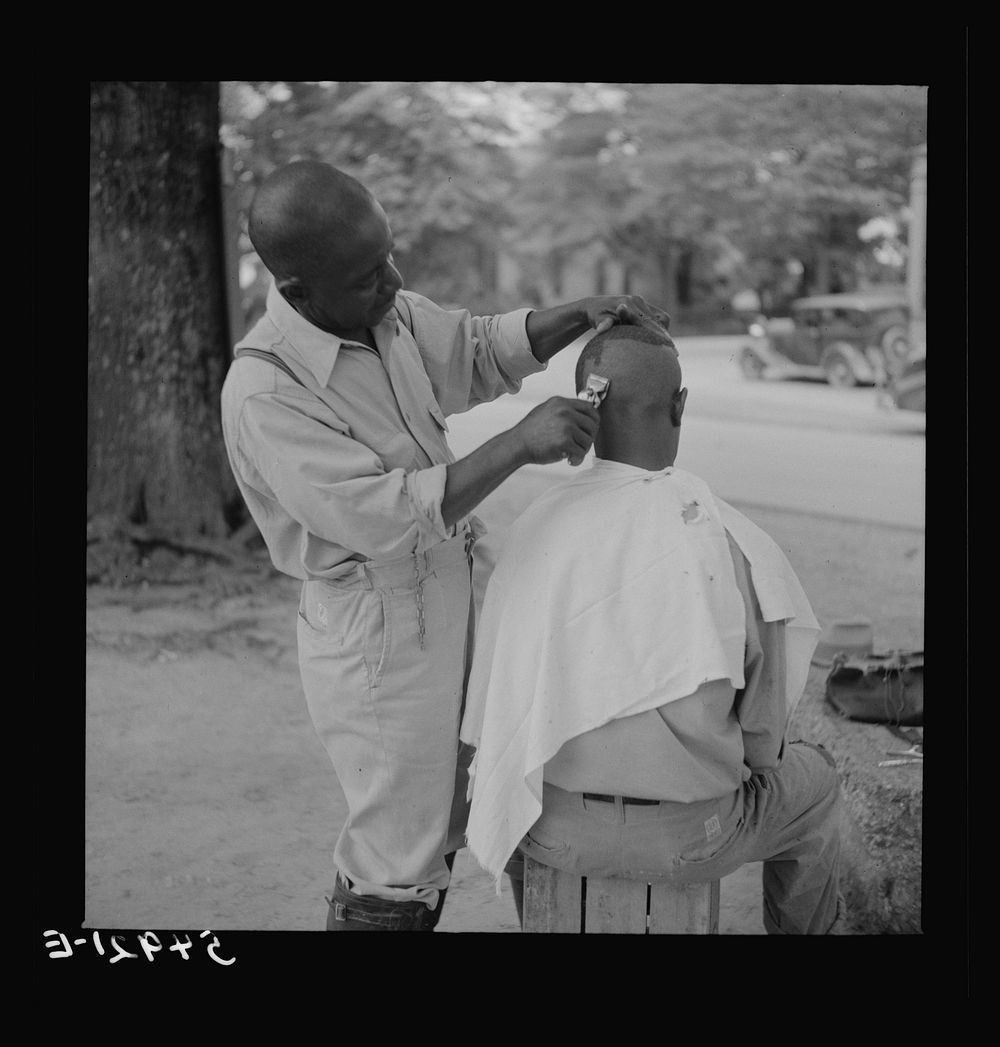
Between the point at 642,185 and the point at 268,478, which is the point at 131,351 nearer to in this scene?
the point at 268,478

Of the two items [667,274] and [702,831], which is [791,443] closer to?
[667,274]

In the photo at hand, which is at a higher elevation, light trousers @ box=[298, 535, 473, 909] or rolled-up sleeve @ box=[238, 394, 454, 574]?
rolled-up sleeve @ box=[238, 394, 454, 574]

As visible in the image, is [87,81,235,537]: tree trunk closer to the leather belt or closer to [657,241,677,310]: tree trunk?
the leather belt

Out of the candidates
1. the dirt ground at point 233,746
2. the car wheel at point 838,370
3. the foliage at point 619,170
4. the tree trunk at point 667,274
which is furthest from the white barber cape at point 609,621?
the tree trunk at point 667,274

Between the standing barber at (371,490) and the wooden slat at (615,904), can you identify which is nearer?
the standing barber at (371,490)

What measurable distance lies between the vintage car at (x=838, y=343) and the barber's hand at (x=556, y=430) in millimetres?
7472

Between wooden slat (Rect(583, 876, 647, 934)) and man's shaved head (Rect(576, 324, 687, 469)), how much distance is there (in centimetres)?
76

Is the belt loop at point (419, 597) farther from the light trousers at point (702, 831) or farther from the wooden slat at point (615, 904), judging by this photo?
the wooden slat at point (615, 904)

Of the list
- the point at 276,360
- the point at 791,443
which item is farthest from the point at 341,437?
the point at 791,443

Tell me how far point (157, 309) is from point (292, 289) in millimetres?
3939

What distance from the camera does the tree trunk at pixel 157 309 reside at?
566cm

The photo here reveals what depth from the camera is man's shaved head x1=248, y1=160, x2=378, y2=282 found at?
204cm

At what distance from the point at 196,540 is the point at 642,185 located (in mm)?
7502

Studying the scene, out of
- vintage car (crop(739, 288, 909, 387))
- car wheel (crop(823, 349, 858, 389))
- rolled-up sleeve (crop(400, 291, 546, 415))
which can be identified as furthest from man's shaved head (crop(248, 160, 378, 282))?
car wheel (crop(823, 349, 858, 389))
